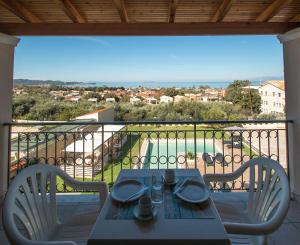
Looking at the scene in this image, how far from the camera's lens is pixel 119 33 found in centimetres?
340

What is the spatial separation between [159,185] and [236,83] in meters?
4.24

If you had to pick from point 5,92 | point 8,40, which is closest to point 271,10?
point 8,40

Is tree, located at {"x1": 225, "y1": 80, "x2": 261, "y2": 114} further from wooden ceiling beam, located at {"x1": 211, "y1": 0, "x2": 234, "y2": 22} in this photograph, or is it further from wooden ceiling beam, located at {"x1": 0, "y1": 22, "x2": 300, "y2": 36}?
wooden ceiling beam, located at {"x1": 211, "y1": 0, "x2": 234, "y2": 22}

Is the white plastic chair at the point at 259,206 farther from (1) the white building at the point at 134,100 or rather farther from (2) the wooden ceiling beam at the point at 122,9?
(1) the white building at the point at 134,100

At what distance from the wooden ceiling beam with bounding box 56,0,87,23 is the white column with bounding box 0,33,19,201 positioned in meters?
0.86

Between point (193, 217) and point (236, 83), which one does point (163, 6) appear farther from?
point (236, 83)

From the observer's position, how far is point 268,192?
1546 mm

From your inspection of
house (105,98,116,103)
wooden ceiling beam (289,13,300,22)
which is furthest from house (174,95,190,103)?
wooden ceiling beam (289,13,300,22)

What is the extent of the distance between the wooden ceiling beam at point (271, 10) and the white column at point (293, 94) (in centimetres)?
34

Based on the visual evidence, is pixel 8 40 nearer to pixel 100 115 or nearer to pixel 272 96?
pixel 100 115

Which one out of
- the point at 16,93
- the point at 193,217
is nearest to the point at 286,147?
the point at 193,217

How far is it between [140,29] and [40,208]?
2.63m

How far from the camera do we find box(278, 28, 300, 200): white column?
10.1ft

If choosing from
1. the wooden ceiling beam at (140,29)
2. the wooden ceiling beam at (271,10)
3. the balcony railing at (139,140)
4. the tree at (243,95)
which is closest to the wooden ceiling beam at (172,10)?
the wooden ceiling beam at (140,29)
